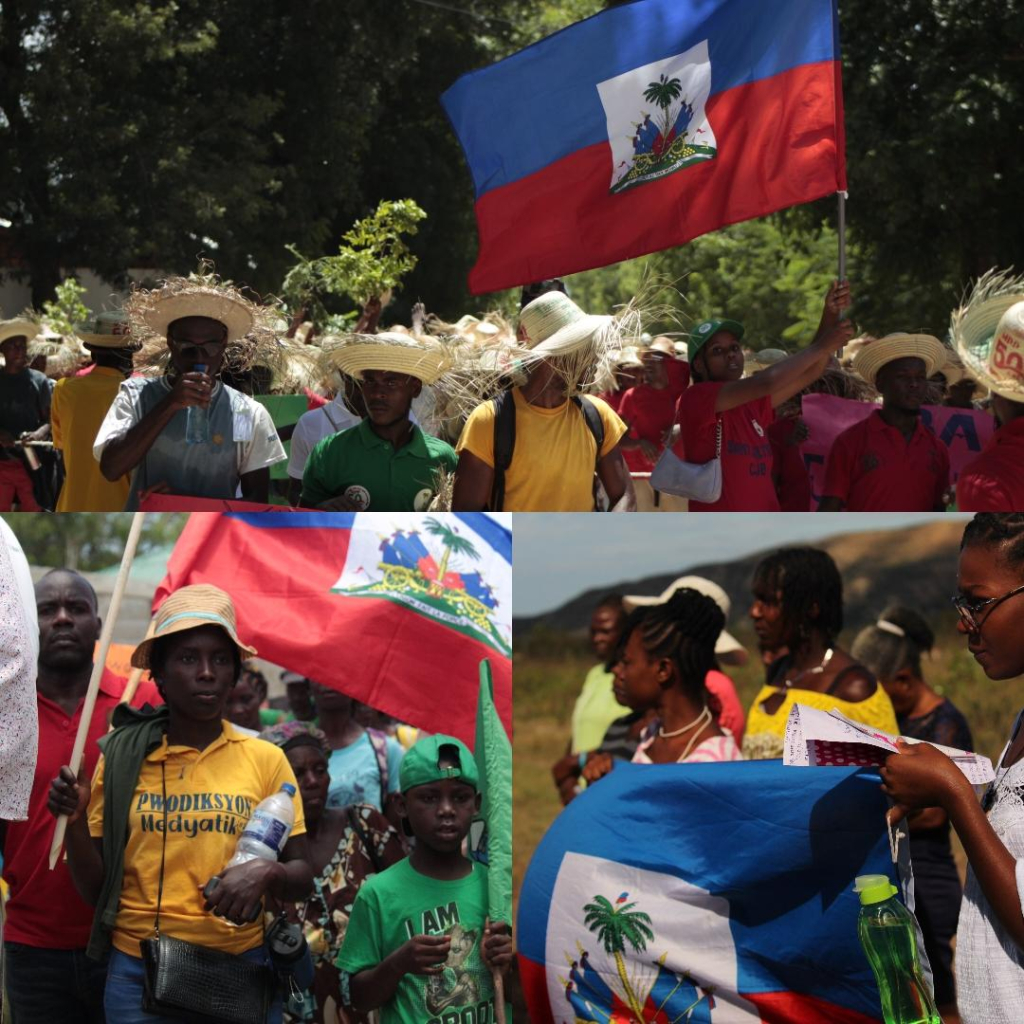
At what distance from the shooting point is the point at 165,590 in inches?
216

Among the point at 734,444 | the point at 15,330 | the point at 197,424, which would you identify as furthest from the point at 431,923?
the point at 15,330

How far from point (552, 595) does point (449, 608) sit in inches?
13.7

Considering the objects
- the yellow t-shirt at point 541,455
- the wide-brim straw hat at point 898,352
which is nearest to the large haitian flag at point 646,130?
the yellow t-shirt at point 541,455

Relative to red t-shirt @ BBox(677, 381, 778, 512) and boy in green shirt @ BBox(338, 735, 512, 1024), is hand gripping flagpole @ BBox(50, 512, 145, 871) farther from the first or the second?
red t-shirt @ BBox(677, 381, 778, 512)

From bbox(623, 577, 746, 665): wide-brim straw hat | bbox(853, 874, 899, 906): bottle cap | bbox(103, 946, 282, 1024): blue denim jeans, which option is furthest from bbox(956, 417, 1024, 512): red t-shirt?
bbox(103, 946, 282, 1024): blue denim jeans

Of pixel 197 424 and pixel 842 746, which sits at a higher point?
pixel 197 424

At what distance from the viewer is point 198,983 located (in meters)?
4.50

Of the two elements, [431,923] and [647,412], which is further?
[647,412]

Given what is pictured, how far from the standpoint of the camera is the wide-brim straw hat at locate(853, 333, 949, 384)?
7.68 meters

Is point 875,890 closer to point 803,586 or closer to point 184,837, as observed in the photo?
point 184,837

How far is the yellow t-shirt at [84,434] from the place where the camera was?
23.9 ft

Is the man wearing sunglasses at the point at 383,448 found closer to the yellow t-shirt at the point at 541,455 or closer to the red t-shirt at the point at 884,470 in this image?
the yellow t-shirt at the point at 541,455

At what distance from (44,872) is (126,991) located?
565mm

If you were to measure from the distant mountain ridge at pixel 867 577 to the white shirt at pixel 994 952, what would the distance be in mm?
2261
